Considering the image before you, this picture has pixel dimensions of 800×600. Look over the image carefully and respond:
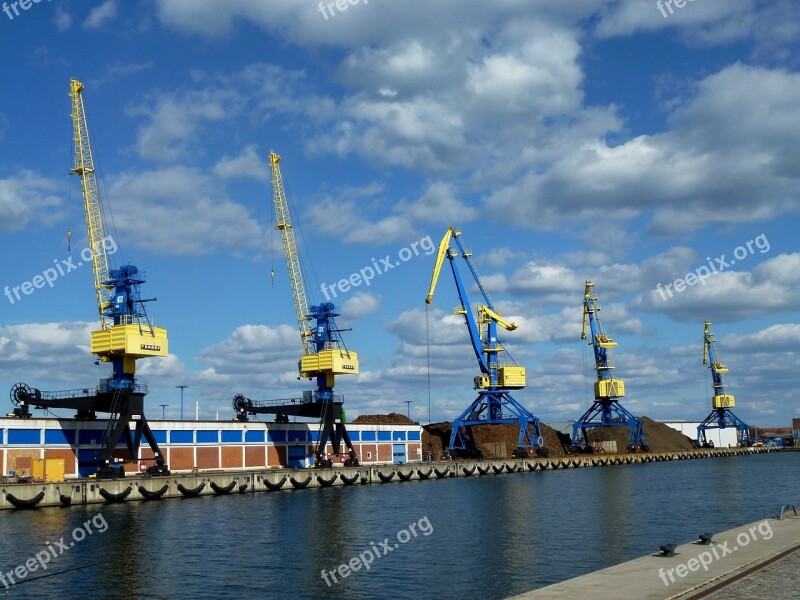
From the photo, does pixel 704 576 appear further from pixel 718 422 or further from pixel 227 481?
pixel 718 422

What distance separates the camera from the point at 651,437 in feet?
555

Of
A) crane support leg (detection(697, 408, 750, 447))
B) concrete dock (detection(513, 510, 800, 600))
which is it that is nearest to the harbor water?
concrete dock (detection(513, 510, 800, 600))

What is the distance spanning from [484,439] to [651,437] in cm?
4941

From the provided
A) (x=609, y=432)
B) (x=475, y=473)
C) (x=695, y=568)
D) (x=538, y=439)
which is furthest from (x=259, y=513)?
(x=609, y=432)

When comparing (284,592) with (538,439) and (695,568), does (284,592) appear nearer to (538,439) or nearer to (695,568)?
(695,568)

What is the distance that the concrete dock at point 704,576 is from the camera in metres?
20.2

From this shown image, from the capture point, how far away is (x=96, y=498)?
6338 centimetres

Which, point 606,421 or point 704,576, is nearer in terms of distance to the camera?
point 704,576

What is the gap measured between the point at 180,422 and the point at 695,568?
219 feet

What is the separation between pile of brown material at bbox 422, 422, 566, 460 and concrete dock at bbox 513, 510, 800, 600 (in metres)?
103

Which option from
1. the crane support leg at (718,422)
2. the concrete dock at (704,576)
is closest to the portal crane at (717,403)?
the crane support leg at (718,422)

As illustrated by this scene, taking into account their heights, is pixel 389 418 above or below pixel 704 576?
above

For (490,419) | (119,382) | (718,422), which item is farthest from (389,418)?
(718,422)

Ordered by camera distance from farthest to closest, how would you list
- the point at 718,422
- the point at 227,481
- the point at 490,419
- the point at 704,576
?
the point at 718,422, the point at 490,419, the point at 227,481, the point at 704,576
